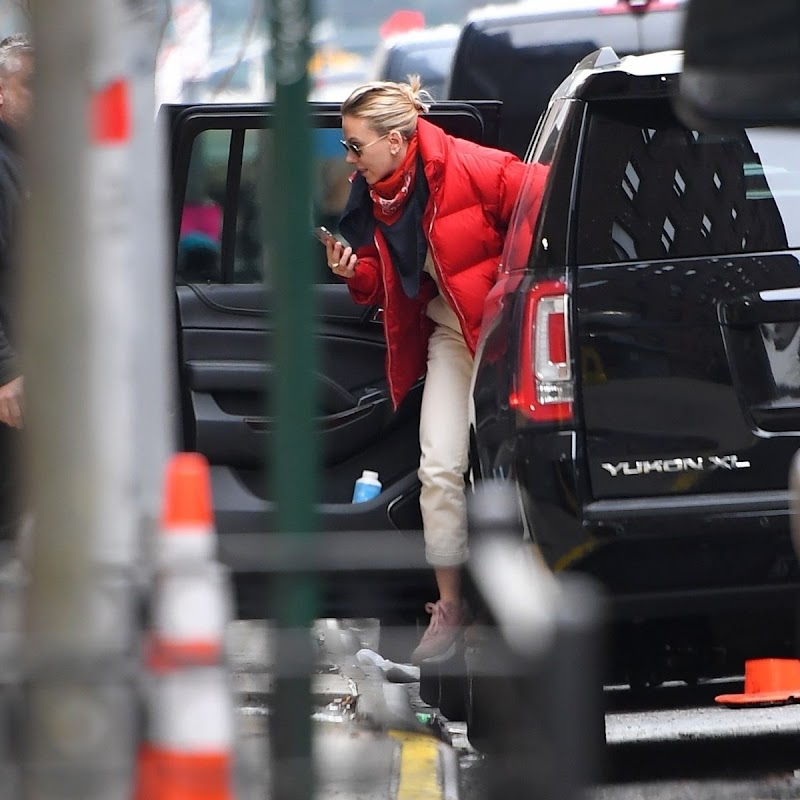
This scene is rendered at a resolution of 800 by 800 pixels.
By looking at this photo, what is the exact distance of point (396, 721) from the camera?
212 inches

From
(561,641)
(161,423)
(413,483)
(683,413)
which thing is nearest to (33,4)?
(561,641)

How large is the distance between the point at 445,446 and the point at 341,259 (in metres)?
0.66

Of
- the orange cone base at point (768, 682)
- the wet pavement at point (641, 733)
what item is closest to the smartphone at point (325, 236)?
the wet pavement at point (641, 733)

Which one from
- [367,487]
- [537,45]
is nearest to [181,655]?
[367,487]

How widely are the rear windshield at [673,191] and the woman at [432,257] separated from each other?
674 mm

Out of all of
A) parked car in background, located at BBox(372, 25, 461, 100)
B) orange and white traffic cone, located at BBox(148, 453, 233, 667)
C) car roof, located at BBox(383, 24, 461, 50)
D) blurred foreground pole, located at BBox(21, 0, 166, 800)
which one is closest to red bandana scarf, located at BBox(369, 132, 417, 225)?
orange and white traffic cone, located at BBox(148, 453, 233, 667)

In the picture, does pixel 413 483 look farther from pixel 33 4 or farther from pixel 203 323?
pixel 33 4

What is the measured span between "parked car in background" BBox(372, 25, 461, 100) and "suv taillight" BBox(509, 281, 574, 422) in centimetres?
832

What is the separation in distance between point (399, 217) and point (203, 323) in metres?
1.12

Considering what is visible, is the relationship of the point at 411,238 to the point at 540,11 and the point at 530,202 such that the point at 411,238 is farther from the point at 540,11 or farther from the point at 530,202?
the point at 540,11

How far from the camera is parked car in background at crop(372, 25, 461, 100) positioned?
13.5 m

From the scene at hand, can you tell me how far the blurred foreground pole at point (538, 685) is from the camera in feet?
7.45

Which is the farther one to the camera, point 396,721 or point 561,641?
point 396,721

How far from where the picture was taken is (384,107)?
19.1 ft
